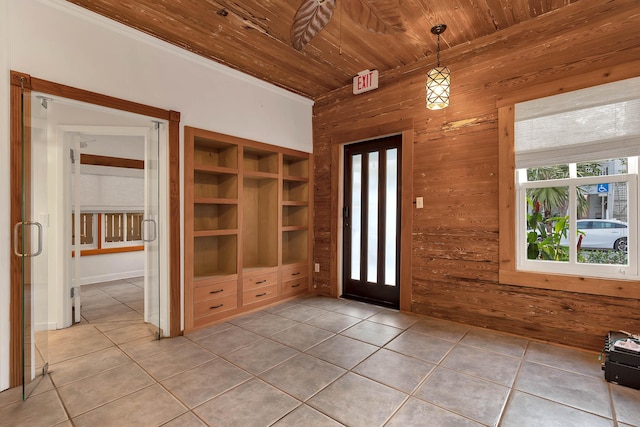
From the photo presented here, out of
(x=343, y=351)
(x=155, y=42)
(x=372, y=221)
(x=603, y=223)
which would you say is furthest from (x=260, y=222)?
(x=603, y=223)

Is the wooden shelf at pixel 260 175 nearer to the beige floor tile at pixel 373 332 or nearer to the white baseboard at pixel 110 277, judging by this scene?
the beige floor tile at pixel 373 332

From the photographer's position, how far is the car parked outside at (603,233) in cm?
240

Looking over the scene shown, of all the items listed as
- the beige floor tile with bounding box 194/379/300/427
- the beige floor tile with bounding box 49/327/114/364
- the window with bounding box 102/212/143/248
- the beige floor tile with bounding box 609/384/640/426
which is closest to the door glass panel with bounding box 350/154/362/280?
the beige floor tile with bounding box 194/379/300/427

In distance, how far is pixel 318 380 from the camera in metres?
2.06

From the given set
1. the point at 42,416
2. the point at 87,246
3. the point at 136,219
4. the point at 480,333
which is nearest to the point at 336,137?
the point at 480,333

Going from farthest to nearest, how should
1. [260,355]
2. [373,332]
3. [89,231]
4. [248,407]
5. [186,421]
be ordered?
[89,231] → [373,332] → [260,355] → [248,407] → [186,421]

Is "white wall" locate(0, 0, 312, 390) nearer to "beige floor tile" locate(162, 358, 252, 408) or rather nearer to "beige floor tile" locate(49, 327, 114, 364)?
"beige floor tile" locate(49, 327, 114, 364)

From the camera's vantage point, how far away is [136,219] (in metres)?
5.78

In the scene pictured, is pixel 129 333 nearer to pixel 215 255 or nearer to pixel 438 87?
pixel 215 255

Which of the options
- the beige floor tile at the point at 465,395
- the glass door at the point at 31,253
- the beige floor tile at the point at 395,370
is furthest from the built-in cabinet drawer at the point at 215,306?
the beige floor tile at the point at 465,395

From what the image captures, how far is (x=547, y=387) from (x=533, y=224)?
144cm

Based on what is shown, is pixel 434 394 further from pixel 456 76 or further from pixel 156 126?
pixel 156 126

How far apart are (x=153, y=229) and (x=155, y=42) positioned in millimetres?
1773

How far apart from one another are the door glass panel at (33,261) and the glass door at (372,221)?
3091 mm
